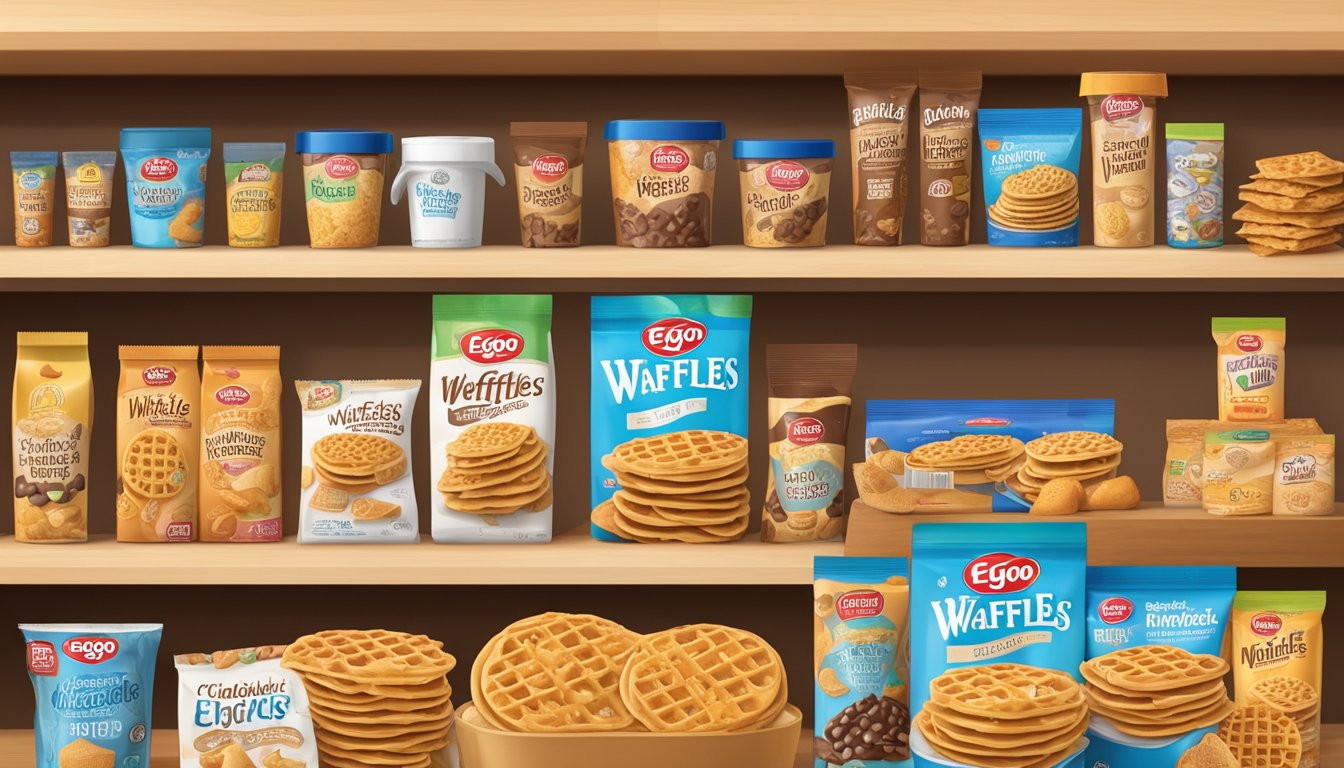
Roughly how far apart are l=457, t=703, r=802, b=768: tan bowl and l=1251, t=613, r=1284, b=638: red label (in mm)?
694

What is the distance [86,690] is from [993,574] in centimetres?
113

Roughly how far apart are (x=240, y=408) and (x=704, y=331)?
0.67 meters

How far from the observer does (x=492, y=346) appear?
2.04 m

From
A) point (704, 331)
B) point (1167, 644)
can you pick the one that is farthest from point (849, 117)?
point (1167, 644)

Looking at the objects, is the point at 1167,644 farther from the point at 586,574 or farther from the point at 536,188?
the point at 536,188

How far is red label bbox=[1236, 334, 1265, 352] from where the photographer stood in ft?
6.44

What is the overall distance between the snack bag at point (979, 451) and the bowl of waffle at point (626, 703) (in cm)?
39

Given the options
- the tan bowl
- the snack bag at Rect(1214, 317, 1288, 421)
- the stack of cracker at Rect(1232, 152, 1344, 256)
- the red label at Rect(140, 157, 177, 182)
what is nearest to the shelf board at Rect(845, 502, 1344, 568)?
the snack bag at Rect(1214, 317, 1288, 421)

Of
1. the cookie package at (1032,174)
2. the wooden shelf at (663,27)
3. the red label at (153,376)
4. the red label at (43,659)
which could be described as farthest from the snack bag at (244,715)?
the cookie package at (1032,174)

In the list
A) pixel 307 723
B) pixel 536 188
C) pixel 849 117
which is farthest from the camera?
pixel 849 117

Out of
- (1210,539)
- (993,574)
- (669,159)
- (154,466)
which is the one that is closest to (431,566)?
(154,466)

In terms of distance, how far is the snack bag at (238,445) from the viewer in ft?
6.67

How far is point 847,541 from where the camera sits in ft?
6.49

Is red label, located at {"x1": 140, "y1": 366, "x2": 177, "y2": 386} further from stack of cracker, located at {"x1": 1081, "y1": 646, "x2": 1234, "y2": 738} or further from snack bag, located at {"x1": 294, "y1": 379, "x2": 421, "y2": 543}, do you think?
stack of cracker, located at {"x1": 1081, "y1": 646, "x2": 1234, "y2": 738}
